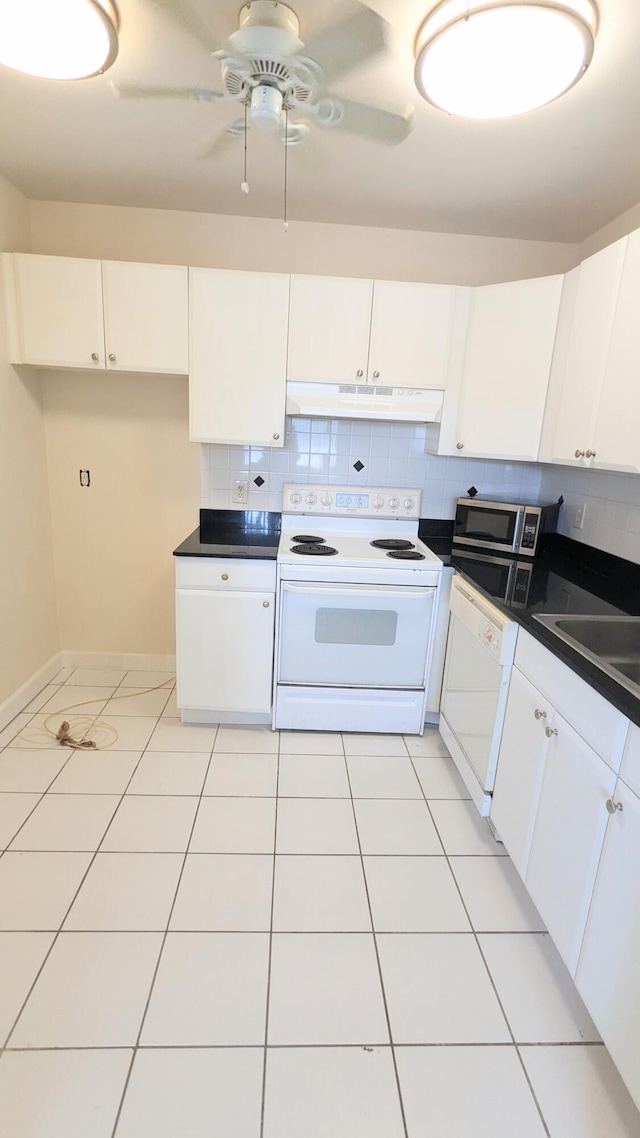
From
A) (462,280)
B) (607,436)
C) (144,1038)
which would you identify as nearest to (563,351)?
(607,436)

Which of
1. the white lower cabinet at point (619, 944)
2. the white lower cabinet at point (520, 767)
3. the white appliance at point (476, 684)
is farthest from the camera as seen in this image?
the white appliance at point (476, 684)

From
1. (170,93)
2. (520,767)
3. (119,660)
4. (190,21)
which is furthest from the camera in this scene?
(119,660)

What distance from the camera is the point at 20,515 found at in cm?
255

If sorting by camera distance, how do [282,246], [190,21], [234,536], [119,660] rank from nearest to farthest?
[190,21] < [282,246] < [234,536] < [119,660]

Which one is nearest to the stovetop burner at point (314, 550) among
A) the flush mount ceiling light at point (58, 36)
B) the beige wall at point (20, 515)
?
the beige wall at point (20, 515)

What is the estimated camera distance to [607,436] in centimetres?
182

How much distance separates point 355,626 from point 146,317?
1.67 m

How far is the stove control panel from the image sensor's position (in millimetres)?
2717

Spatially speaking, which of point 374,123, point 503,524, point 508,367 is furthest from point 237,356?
point 503,524

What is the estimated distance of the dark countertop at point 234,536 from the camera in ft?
7.58

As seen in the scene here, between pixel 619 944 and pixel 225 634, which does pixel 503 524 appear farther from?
pixel 619 944

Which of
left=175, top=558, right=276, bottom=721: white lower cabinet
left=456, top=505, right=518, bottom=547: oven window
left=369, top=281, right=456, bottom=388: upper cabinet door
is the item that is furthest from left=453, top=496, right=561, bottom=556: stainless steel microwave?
left=175, top=558, right=276, bottom=721: white lower cabinet

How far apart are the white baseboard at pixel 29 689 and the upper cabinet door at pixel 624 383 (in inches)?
110

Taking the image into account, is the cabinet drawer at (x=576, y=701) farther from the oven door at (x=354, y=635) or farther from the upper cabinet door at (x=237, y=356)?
the upper cabinet door at (x=237, y=356)
